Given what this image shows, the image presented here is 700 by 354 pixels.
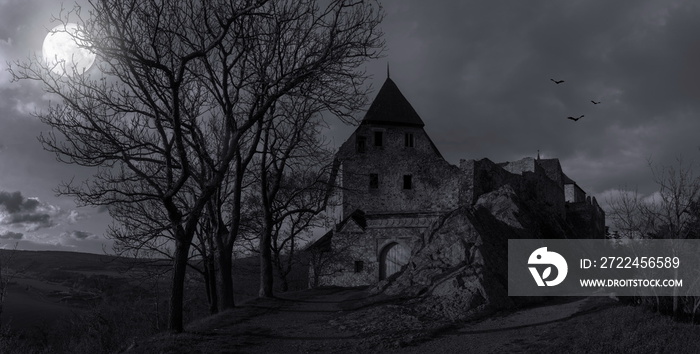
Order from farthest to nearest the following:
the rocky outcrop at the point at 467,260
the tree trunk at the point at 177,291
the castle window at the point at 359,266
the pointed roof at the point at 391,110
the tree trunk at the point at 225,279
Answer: the pointed roof at the point at 391,110 < the castle window at the point at 359,266 < the tree trunk at the point at 225,279 < the rocky outcrop at the point at 467,260 < the tree trunk at the point at 177,291

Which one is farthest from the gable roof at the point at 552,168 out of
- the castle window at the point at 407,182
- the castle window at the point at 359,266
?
the castle window at the point at 359,266

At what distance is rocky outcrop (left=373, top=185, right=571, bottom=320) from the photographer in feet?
58.3

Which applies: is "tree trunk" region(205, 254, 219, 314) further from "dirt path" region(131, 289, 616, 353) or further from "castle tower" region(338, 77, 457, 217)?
"castle tower" region(338, 77, 457, 217)

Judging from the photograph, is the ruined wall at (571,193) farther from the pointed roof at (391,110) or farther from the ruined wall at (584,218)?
the pointed roof at (391,110)

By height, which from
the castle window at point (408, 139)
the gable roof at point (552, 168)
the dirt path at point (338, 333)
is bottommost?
the dirt path at point (338, 333)

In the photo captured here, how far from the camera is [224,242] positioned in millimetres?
19453

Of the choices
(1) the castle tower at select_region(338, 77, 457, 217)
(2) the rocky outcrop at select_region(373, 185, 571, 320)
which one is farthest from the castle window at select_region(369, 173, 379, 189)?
(2) the rocky outcrop at select_region(373, 185, 571, 320)

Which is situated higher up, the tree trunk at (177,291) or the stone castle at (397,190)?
the stone castle at (397,190)

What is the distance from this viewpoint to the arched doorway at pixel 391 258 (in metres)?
31.6

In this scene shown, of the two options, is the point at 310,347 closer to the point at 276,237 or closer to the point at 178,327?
the point at 178,327

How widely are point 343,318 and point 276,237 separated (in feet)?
50.0

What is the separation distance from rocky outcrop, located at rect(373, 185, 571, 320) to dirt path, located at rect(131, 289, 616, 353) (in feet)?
3.62

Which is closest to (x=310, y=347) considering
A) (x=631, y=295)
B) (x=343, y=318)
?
(x=343, y=318)

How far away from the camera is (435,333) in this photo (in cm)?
1530
